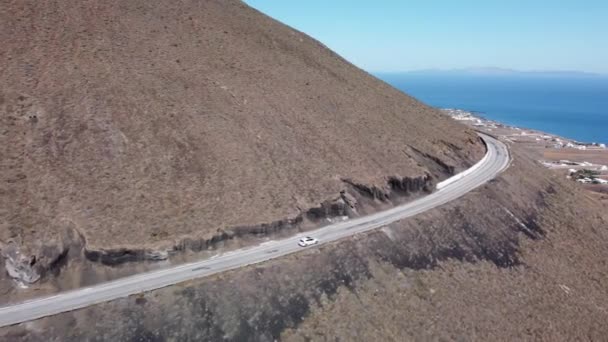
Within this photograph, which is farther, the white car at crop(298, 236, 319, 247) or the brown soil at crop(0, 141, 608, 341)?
the white car at crop(298, 236, 319, 247)

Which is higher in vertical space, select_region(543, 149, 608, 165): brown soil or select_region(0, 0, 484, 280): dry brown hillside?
select_region(0, 0, 484, 280): dry brown hillside

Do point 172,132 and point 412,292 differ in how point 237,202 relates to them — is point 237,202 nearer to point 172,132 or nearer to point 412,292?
point 172,132

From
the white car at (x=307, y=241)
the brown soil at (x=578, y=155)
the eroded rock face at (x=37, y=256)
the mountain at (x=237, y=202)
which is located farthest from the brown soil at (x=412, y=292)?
the brown soil at (x=578, y=155)

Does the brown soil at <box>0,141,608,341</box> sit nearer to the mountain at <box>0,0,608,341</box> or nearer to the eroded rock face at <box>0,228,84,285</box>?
the mountain at <box>0,0,608,341</box>

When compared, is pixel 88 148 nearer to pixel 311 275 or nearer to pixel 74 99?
pixel 74 99

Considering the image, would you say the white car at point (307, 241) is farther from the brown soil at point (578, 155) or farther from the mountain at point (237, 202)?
the brown soil at point (578, 155)

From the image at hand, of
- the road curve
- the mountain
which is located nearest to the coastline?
the mountain
